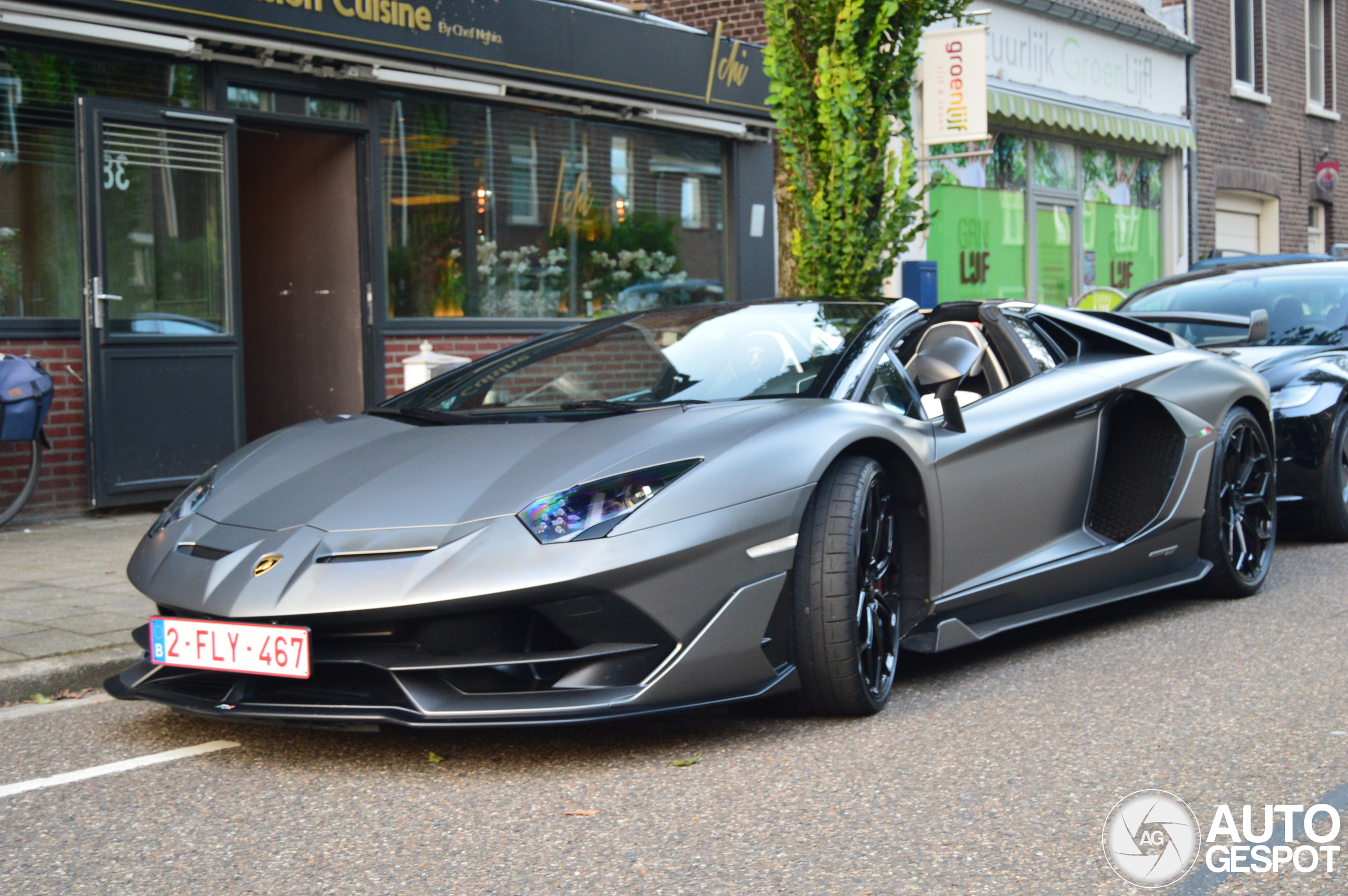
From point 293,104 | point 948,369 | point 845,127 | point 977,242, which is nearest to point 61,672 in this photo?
point 948,369

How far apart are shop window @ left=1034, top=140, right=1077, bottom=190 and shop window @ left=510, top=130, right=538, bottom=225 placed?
7877mm

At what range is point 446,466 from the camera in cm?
375

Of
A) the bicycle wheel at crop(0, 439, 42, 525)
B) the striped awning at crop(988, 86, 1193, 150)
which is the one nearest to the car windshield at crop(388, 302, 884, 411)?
the bicycle wheel at crop(0, 439, 42, 525)

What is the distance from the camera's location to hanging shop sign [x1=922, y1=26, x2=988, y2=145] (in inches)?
514

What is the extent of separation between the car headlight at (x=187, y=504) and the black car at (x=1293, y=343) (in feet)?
17.3

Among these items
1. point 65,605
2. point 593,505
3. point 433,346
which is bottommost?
point 65,605

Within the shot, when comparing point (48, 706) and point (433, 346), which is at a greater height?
point (433, 346)

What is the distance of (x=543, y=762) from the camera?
11.7 feet

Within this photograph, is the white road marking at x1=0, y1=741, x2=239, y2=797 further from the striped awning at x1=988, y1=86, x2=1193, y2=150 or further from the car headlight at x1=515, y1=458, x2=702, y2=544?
the striped awning at x1=988, y1=86, x2=1193, y2=150

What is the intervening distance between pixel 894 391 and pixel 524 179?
7.25m

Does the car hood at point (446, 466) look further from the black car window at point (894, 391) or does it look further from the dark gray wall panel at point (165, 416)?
the dark gray wall panel at point (165, 416)

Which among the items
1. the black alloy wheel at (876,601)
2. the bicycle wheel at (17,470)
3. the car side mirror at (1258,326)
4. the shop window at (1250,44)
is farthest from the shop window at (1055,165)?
the black alloy wheel at (876,601)

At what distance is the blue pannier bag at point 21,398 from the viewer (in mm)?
7250

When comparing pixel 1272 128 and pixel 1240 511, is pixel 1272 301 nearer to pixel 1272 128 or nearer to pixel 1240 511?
pixel 1240 511
